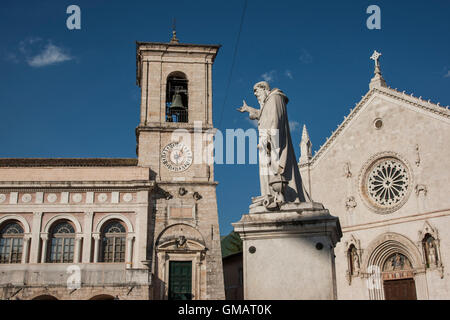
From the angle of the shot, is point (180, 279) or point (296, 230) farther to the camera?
point (180, 279)

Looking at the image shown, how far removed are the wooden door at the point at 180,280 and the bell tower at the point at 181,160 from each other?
0.16 ft

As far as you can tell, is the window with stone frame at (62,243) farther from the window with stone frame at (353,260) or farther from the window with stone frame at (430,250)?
the window with stone frame at (430,250)

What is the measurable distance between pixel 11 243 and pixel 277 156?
2147cm

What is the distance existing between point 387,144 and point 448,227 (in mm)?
6283

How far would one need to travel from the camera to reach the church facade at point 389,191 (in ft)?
91.1

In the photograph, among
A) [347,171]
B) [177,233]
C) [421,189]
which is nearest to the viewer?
[177,233]

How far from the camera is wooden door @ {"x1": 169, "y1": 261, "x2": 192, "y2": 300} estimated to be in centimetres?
2520

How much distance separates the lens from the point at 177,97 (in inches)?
1133

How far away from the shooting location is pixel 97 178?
2706 cm

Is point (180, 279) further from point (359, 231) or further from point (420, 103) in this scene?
point (420, 103)

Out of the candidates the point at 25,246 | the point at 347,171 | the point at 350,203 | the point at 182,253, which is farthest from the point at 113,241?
the point at 347,171

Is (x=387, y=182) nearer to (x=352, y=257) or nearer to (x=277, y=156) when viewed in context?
(x=352, y=257)

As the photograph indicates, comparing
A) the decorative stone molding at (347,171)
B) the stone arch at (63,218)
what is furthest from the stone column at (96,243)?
the decorative stone molding at (347,171)
